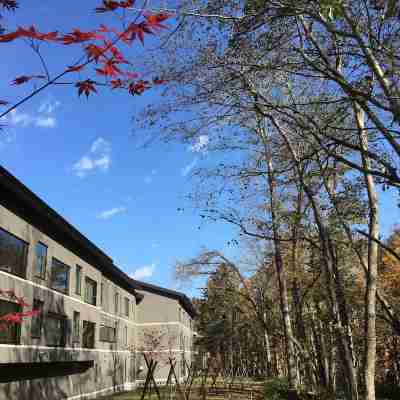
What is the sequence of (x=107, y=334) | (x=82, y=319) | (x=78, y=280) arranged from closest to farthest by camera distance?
(x=82, y=319)
(x=78, y=280)
(x=107, y=334)

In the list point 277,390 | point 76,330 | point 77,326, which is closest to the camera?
point 277,390

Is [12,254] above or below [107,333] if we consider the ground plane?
above

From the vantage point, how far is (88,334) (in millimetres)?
24578

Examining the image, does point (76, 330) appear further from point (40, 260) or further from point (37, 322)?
point (40, 260)

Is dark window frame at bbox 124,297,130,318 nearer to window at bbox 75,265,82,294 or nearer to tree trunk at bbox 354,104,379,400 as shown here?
window at bbox 75,265,82,294

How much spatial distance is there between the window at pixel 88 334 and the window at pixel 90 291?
1.12 metres

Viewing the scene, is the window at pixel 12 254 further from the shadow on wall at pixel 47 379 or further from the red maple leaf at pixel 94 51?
the red maple leaf at pixel 94 51

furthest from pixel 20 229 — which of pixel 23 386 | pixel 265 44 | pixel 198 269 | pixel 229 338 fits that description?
pixel 229 338

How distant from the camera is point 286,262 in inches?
933

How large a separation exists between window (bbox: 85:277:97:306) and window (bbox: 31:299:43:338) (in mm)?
6539

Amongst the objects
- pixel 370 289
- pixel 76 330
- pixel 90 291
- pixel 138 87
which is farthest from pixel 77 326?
pixel 138 87

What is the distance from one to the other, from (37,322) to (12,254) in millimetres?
3281

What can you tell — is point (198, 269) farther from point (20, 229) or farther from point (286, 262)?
point (20, 229)

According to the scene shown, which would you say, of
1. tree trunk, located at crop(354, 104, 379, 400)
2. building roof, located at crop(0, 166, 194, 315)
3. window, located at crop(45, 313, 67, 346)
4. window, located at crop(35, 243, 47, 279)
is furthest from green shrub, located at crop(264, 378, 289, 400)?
building roof, located at crop(0, 166, 194, 315)
